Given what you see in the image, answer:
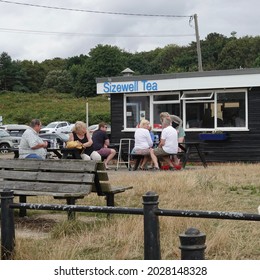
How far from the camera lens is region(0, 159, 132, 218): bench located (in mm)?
8125

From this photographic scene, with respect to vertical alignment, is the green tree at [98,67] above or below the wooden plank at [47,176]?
above

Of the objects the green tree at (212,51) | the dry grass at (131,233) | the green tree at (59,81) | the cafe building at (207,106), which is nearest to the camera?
the dry grass at (131,233)

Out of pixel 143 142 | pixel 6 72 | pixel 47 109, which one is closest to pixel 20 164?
pixel 143 142

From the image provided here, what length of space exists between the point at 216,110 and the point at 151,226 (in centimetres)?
1618

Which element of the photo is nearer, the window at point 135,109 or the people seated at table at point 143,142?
the people seated at table at point 143,142

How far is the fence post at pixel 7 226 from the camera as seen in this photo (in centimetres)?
556

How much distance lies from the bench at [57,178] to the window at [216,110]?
12.1m

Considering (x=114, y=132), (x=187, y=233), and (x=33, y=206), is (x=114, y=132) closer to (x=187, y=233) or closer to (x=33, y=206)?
(x=33, y=206)

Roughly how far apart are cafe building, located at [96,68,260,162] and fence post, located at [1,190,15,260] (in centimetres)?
1395

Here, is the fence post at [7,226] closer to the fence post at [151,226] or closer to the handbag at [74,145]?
the fence post at [151,226]

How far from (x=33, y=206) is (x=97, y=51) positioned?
10690 centimetres

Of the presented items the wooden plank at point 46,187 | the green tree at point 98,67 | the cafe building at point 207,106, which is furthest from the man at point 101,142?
the green tree at point 98,67

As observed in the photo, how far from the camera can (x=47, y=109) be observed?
242 ft

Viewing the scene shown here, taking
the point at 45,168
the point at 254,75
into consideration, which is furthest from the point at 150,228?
the point at 254,75
